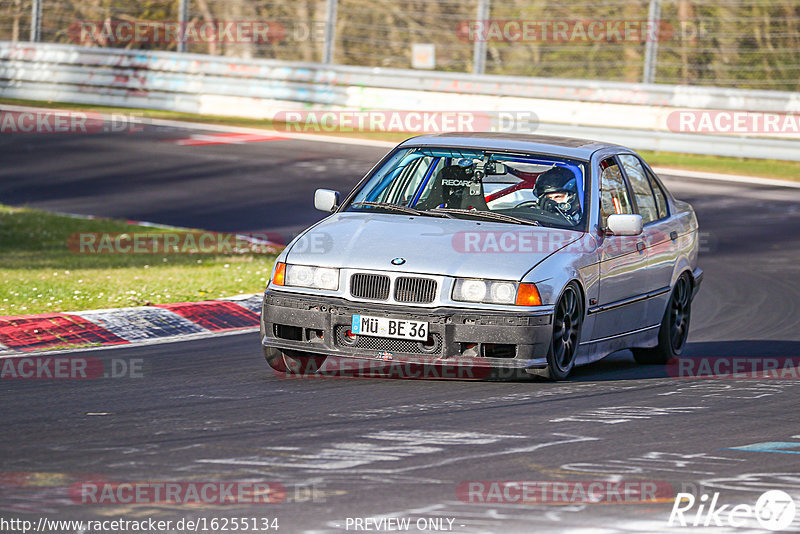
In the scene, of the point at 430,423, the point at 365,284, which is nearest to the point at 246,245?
the point at 365,284

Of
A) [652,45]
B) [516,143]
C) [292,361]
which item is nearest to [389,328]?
[292,361]

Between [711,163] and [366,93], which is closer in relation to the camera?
[711,163]

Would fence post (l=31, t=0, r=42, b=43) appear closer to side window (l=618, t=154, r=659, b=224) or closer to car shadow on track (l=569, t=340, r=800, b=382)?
car shadow on track (l=569, t=340, r=800, b=382)

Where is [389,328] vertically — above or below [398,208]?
below

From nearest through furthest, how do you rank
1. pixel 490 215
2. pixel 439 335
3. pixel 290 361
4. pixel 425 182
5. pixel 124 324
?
pixel 439 335
pixel 290 361
pixel 490 215
pixel 425 182
pixel 124 324

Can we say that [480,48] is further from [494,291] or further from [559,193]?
[494,291]

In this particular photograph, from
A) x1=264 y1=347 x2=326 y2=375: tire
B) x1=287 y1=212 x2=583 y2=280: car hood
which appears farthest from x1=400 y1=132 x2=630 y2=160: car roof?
x1=264 y1=347 x2=326 y2=375: tire

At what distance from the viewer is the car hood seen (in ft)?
25.9

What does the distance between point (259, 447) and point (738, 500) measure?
2073 millimetres

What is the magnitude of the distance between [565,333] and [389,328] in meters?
1.11

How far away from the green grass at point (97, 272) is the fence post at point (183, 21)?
11.9 metres

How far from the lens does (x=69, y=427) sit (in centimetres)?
659

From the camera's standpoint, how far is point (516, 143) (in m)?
9.25

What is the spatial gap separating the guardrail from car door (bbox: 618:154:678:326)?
12.4 metres
